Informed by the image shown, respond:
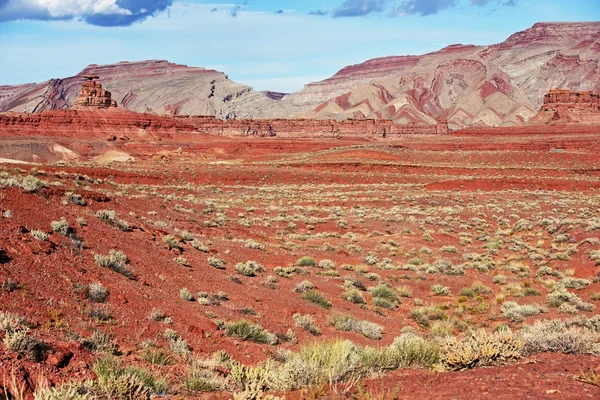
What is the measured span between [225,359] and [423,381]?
3085 mm

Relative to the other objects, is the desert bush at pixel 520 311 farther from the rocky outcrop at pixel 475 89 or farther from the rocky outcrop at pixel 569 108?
the rocky outcrop at pixel 475 89

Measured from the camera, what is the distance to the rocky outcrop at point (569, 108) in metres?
116

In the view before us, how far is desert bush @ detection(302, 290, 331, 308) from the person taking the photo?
13.1 metres

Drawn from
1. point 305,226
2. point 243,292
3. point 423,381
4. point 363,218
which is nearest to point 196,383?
point 423,381

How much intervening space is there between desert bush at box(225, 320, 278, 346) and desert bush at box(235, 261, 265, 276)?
5106 millimetres

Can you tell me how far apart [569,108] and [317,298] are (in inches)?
4793

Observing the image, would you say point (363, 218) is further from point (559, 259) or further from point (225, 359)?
point (225, 359)

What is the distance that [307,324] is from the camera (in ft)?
36.3

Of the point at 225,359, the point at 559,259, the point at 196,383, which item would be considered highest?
the point at 196,383

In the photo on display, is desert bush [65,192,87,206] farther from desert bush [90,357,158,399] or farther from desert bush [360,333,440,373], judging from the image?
desert bush [360,333,440,373]

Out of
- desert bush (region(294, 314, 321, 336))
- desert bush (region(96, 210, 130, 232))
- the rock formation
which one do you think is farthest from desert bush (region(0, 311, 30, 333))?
the rock formation

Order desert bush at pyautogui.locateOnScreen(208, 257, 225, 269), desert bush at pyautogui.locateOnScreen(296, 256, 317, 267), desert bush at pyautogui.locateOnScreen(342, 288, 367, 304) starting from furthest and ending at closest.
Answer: desert bush at pyautogui.locateOnScreen(296, 256, 317, 267) < desert bush at pyautogui.locateOnScreen(208, 257, 225, 269) < desert bush at pyautogui.locateOnScreen(342, 288, 367, 304)

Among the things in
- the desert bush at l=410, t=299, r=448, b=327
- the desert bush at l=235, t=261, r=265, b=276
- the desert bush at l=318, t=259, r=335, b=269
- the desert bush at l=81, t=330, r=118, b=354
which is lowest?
the desert bush at l=410, t=299, r=448, b=327

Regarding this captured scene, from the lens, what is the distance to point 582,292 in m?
15.6
